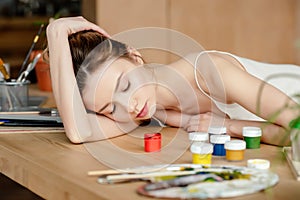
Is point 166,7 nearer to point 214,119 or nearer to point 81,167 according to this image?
point 214,119

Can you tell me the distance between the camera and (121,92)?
1.62 meters

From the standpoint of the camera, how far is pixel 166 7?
11.3 feet

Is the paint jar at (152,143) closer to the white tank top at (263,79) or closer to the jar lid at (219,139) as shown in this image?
Result: the jar lid at (219,139)

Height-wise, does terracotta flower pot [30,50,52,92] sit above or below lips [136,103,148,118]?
below

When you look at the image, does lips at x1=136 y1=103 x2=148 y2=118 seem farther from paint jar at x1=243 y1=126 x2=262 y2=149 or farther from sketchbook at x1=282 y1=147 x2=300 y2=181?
sketchbook at x1=282 y1=147 x2=300 y2=181

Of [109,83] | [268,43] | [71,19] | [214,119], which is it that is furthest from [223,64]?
[268,43]

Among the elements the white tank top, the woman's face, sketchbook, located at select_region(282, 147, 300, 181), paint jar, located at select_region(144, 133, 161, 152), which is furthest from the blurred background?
sketchbook, located at select_region(282, 147, 300, 181)

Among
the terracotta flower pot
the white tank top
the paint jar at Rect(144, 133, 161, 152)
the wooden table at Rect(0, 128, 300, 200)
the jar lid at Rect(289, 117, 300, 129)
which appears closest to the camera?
the jar lid at Rect(289, 117, 300, 129)

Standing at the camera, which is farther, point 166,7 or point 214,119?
point 166,7

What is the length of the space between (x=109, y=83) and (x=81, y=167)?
0.37 meters

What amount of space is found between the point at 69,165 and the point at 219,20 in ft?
7.81

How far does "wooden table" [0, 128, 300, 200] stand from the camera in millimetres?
1094

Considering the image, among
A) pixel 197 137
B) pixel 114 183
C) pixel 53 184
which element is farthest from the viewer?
pixel 197 137

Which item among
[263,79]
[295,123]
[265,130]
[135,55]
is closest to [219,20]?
[263,79]
